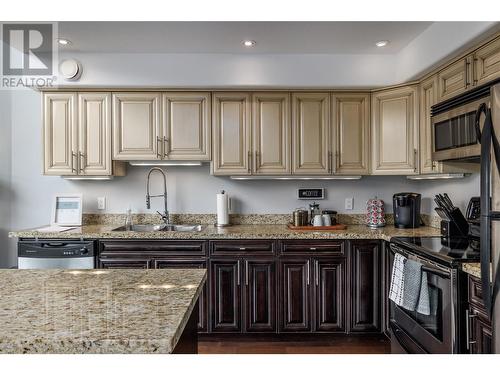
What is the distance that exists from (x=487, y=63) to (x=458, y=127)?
0.40 meters

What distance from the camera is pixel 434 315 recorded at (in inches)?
77.5

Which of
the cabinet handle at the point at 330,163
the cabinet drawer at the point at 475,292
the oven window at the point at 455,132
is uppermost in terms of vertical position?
the oven window at the point at 455,132

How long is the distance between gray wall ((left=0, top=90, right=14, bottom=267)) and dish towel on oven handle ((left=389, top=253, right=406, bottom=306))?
359 cm

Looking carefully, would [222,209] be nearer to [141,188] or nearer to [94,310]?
[141,188]

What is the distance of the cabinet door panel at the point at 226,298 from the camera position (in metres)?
2.80

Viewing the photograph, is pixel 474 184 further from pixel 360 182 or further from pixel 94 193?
pixel 94 193

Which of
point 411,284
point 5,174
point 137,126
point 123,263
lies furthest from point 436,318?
point 5,174

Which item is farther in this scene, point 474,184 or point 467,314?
point 474,184

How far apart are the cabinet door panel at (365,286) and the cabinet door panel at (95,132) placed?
7.55ft

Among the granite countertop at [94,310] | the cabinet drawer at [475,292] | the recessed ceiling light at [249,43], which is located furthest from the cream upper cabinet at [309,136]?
the granite countertop at [94,310]

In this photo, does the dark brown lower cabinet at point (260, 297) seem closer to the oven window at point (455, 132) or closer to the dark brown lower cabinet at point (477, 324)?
the dark brown lower cabinet at point (477, 324)

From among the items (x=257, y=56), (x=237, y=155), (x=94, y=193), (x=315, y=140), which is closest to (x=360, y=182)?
(x=315, y=140)

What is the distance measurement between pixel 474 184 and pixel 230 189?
2.08 m

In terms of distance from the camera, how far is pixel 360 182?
3.43 m
